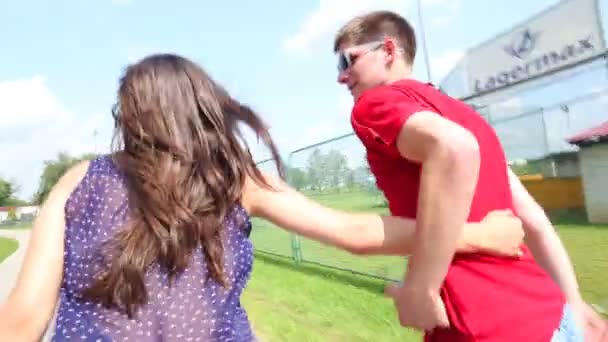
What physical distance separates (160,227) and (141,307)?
174 mm

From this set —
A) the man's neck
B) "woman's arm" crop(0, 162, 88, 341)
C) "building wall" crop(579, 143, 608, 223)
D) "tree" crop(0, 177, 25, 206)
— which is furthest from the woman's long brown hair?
"tree" crop(0, 177, 25, 206)

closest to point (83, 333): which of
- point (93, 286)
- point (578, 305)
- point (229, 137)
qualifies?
point (93, 286)

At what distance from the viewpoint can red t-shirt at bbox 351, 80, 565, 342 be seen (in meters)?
1.58

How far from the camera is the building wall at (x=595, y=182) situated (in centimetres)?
693

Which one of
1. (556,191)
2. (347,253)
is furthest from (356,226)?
(556,191)

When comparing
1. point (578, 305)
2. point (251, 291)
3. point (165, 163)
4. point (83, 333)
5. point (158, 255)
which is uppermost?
point (165, 163)

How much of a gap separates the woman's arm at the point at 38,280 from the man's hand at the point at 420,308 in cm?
84

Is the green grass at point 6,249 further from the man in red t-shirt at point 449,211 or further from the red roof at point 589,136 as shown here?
→ the man in red t-shirt at point 449,211

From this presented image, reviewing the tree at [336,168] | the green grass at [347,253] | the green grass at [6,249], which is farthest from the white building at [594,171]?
the green grass at [6,249]

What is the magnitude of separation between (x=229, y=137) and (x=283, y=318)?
554 cm

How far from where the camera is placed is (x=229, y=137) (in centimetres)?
154

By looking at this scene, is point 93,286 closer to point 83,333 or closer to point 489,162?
point 83,333

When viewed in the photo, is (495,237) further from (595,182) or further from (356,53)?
(595,182)

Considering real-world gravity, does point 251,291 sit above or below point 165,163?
below
